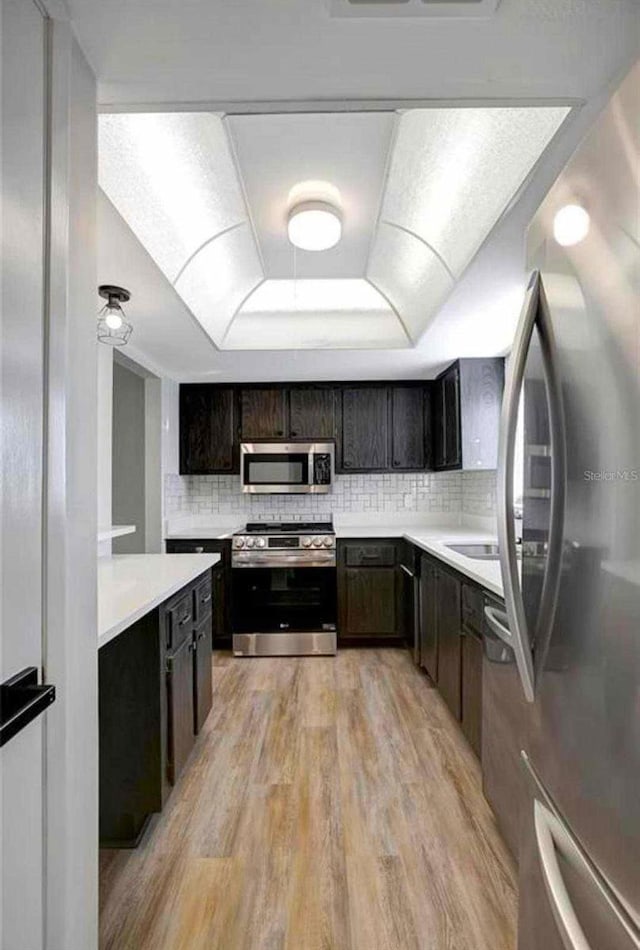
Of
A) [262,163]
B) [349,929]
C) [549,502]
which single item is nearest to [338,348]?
[262,163]

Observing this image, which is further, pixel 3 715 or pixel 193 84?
pixel 193 84

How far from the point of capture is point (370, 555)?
153 inches

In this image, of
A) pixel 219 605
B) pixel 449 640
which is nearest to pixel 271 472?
pixel 219 605

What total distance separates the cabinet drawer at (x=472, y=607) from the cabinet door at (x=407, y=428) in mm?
2126

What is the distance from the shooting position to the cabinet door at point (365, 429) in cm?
431

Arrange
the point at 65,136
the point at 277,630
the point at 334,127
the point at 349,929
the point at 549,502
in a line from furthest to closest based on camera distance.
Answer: the point at 277,630, the point at 334,127, the point at 349,929, the point at 65,136, the point at 549,502

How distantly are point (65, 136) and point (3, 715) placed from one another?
3.61 feet

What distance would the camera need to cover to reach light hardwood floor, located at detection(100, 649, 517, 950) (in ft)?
4.66

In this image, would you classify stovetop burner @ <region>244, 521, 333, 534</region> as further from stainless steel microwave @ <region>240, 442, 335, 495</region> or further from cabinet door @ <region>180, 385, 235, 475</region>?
cabinet door @ <region>180, 385, 235, 475</region>

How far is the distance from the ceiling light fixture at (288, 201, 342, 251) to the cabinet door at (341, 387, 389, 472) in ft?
6.67

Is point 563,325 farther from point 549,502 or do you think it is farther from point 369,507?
point 369,507

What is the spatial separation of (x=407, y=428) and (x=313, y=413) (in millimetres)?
814

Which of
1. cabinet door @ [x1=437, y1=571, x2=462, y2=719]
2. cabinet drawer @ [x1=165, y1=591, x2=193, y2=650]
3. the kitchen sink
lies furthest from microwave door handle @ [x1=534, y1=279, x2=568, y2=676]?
the kitchen sink

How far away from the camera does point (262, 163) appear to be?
6.27 feet
